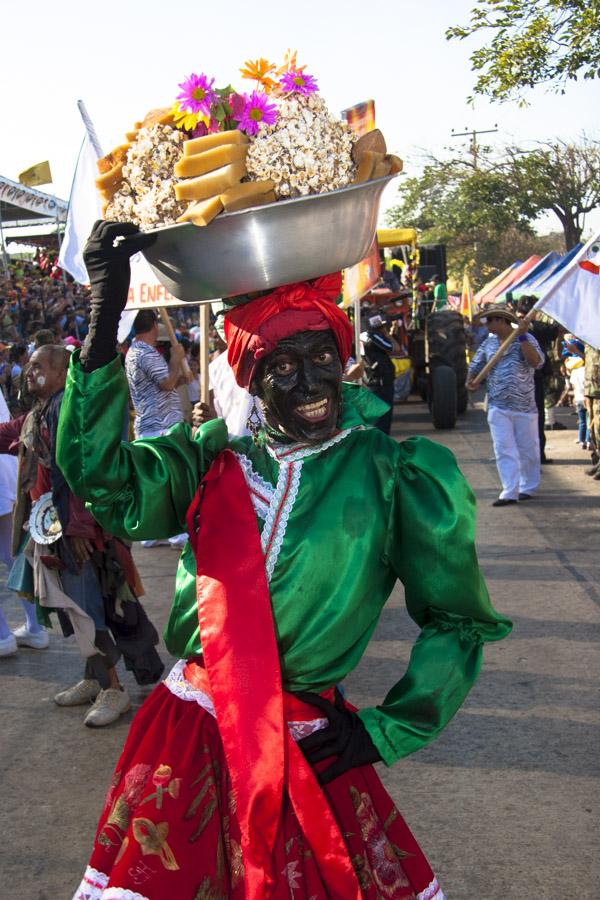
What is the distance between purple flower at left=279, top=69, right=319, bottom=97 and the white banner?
19437 millimetres

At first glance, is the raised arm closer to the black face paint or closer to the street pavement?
the black face paint

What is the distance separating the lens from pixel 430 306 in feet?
61.8

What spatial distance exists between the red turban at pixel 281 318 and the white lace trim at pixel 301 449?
0.58 feet

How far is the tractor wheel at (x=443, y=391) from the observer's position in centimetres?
1506

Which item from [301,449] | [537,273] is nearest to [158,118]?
[301,449]

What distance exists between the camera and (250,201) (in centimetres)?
228

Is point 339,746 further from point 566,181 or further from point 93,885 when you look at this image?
point 566,181

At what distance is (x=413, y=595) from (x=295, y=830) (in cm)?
55

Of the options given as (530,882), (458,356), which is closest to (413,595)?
(530,882)

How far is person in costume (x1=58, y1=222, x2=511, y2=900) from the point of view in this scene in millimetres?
2223

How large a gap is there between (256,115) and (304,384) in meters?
0.60

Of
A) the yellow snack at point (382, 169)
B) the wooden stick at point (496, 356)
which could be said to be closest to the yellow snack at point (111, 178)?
the yellow snack at point (382, 169)

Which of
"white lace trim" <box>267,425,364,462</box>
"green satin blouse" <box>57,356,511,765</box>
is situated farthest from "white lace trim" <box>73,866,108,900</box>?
"white lace trim" <box>267,425,364,462</box>

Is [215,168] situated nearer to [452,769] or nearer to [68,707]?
[452,769]
